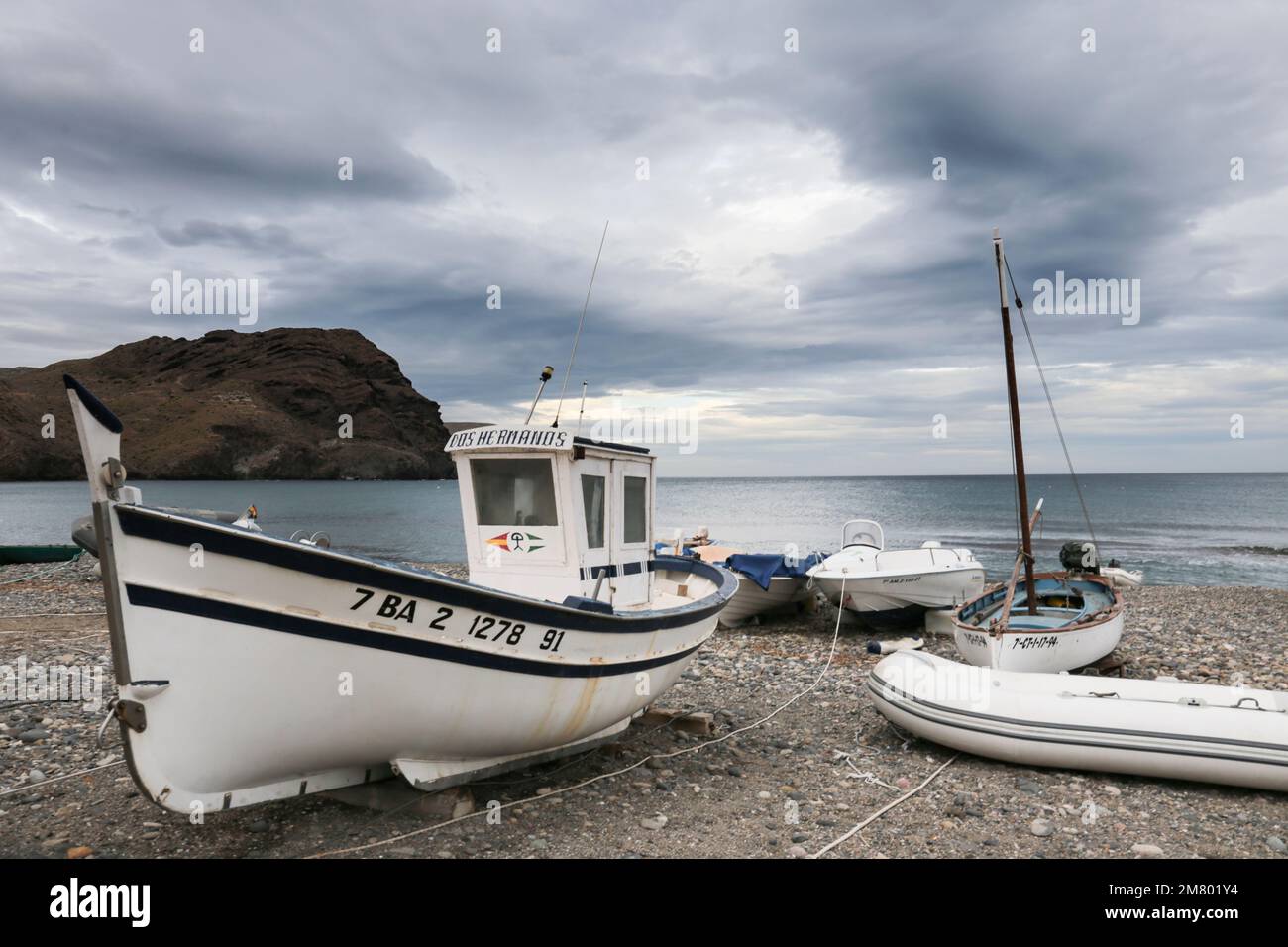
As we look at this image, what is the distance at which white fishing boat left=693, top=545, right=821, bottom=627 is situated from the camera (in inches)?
642

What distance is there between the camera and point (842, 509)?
95.2 metres

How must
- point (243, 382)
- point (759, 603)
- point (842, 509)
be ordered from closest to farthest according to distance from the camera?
1. point (759, 603)
2. point (842, 509)
3. point (243, 382)

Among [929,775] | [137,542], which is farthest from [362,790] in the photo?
[929,775]

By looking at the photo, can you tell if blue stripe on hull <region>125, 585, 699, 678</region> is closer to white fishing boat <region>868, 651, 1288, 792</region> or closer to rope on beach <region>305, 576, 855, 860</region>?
rope on beach <region>305, 576, 855, 860</region>

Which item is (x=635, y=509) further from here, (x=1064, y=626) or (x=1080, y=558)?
(x=1080, y=558)

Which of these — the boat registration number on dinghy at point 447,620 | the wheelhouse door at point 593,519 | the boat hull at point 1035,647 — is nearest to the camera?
the boat registration number on dinghy at point 447,620

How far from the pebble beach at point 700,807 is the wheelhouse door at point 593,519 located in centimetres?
185

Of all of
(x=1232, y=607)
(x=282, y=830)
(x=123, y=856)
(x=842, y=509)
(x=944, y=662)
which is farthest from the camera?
(x=842, y=509)

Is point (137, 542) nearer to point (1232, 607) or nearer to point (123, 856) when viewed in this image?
point (123, 856)

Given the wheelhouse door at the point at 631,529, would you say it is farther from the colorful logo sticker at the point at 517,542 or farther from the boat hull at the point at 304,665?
the boat hull at the point at 304,665

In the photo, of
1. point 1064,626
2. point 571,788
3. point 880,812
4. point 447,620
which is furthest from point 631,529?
point 1064,626

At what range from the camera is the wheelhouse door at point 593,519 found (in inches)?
288

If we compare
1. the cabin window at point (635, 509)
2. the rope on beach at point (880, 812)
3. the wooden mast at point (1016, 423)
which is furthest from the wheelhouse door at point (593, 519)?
the wooden mast at point (1016, 423)

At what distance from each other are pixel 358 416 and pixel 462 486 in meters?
175
